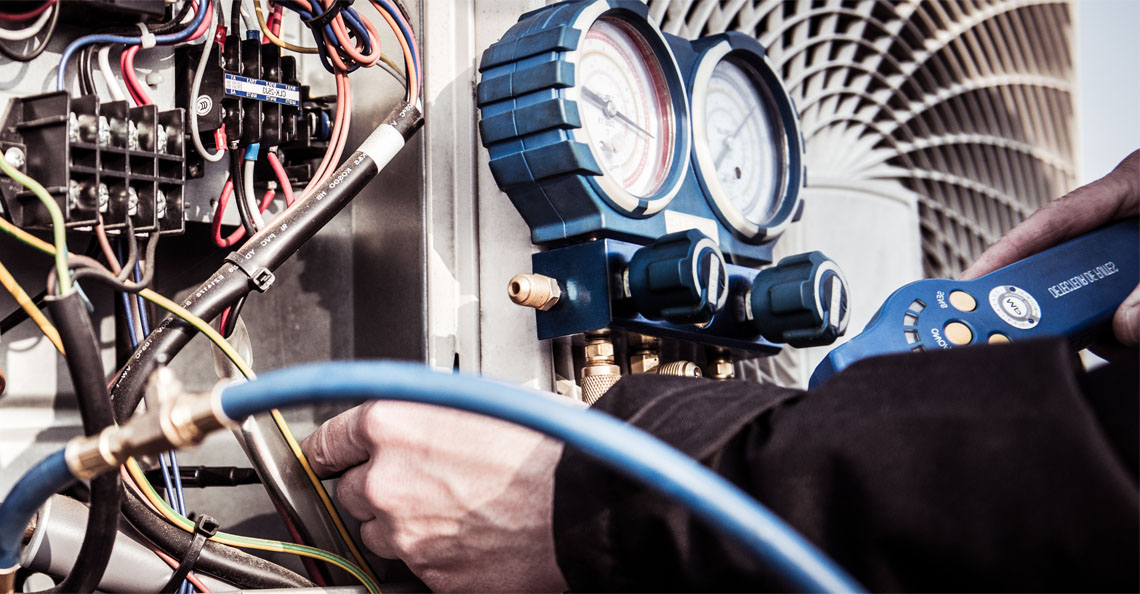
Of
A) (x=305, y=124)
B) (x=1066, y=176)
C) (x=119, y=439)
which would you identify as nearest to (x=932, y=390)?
(x=119, y=439)

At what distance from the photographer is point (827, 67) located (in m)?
1.09

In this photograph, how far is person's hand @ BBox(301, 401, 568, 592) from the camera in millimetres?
505

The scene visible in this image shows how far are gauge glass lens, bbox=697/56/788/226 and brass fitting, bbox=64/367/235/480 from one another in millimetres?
585

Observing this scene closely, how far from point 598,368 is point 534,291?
8 cm

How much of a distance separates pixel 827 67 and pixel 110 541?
0.91 metres

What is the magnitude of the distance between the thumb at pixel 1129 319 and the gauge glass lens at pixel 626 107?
370mm

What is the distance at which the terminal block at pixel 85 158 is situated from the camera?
546 mm

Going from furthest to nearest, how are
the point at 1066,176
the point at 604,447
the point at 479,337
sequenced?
the point at 1066,176
the point at 479,337
the point at 604,447

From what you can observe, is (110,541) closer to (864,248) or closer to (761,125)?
(761,125)

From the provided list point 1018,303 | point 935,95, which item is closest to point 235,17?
point 1018,303

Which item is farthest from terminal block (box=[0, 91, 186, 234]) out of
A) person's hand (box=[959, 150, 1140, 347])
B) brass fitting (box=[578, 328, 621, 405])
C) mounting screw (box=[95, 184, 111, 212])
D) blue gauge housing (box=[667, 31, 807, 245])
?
person's hand (box=[959, 150, 1140, 347])

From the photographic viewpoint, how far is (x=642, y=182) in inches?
31.1

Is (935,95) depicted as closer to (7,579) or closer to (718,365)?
(718,365)

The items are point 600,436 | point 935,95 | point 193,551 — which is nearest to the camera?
point 600,436
